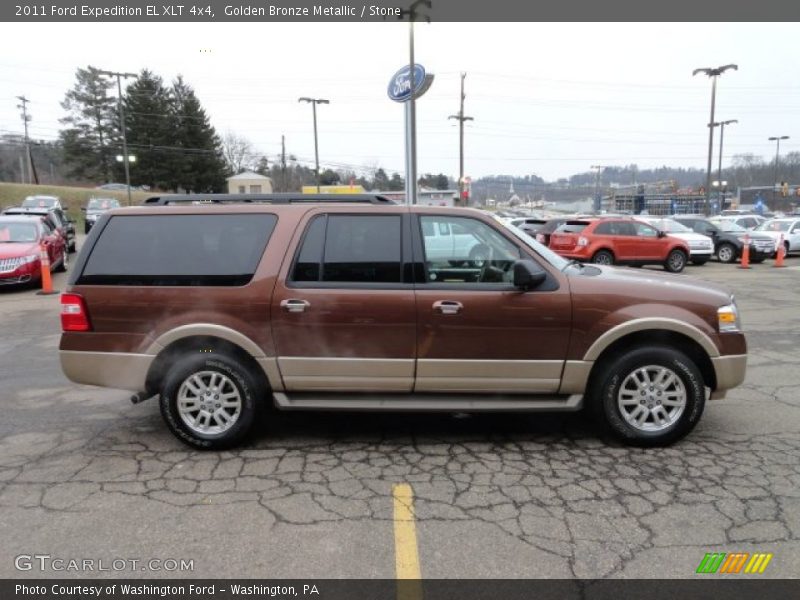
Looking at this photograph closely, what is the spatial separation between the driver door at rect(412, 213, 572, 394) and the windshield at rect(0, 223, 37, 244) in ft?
40.7

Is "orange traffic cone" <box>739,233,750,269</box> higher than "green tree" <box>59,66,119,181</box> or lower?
lower

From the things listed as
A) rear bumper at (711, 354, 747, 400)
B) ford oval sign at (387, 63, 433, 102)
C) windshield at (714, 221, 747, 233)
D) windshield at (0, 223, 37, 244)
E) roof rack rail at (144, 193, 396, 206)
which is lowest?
rear bumper at (711, 354, 747, 400)

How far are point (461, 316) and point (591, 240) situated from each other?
1303 cm

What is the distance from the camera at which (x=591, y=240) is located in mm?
16047

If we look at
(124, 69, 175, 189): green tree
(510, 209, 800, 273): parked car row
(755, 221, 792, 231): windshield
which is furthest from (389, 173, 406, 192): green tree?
(510, 209, 800, 273): parked car row

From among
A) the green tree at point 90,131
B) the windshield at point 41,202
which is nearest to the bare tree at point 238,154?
the green tree at point 90,131

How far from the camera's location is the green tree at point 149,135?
6397cm

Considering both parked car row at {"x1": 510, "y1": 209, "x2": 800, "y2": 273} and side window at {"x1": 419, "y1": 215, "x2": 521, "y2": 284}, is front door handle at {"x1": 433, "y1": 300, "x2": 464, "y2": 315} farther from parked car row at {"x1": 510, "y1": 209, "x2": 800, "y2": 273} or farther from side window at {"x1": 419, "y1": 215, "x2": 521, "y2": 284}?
parked car row at {"x1": 510, "y1": 209, "x2": 800, "y2": 273}

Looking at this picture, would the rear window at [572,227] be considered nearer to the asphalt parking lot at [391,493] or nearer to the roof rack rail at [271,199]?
the asphalt parking lot at [391,493]

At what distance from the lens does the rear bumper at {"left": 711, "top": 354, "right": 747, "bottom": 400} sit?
4152mm

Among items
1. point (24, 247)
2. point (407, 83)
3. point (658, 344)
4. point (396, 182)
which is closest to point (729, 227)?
point (407, 83)

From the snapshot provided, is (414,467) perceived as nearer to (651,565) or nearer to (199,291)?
(651,565)

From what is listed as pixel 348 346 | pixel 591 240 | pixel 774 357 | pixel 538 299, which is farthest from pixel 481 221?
pixel 591 240

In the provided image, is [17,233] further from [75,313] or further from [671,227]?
[671,227]
